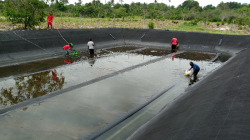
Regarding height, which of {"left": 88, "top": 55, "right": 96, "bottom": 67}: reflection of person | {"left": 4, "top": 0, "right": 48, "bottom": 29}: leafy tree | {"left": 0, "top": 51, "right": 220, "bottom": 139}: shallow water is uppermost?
{"left": 4, "top": 0, "right": 48, "bottom": 29}: leafy tree

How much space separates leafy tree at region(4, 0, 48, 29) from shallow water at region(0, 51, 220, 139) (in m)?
9.06

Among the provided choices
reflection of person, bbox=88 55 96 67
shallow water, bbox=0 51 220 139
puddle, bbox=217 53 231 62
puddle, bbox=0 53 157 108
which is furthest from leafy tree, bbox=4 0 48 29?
puddle, bbox=217 53 231 62

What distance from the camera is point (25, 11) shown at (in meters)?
18.3

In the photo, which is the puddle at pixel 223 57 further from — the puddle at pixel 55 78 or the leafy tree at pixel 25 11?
the leafy tree at pixel 25 11

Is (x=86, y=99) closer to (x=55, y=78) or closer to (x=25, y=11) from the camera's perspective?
(x=55, y=78)

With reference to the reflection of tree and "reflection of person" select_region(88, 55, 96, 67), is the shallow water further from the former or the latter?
"reflection of person" select_region(88, 55, 96, 67)

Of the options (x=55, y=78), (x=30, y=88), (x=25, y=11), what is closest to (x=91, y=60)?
(x=55, y=78)

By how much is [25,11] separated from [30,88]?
12319 millimetres

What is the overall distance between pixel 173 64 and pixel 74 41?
9763mm

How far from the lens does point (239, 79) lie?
6414mm

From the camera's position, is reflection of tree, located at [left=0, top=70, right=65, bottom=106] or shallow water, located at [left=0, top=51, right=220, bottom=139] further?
reflection of tree, located at [left=0, top=70, right=65, bottom=106]

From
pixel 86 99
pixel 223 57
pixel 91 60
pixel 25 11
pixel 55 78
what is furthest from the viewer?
pixel 25 11

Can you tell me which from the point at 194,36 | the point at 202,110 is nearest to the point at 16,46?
the point at 202,110

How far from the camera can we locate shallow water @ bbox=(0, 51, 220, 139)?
18.8 ft
